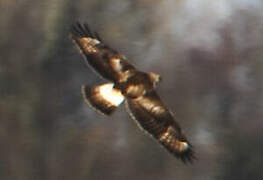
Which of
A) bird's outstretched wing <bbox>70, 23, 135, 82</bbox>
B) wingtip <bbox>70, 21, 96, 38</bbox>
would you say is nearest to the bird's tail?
bird's outstretched wing <bbox>70, 23, 135, 82</bbox>

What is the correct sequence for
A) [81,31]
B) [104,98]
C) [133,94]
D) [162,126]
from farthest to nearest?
[81,31] < [104,98] < [133,94] < [162,126]

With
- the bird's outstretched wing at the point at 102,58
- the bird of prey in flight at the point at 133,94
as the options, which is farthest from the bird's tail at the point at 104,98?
the bird's outstretched wing at the point at 102,58

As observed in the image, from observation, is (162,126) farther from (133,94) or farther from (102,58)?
(102,58)

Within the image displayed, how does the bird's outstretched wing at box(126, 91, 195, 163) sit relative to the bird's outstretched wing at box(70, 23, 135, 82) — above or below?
below

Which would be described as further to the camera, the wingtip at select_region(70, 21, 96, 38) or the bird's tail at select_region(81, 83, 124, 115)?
the wingtip at select_region(70, 21, 96, 38)

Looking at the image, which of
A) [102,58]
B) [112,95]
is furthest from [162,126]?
[102,58]

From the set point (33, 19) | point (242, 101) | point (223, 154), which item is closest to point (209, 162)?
point (223, 154)

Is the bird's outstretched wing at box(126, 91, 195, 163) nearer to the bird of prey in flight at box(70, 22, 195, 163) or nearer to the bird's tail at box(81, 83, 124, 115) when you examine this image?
the bird of prey in flight at box(70, 22, 195, 163)
